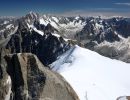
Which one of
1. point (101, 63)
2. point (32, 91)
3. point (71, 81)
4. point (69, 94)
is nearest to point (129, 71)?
point (101, 63)

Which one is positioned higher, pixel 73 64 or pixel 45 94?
pixel 45 94

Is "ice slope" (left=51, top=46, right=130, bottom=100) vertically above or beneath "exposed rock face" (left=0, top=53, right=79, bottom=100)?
beneath

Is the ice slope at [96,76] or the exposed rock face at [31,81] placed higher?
the exposed rock face at [31,81]

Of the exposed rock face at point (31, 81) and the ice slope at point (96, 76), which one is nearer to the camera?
the exposed rock face at point (31, 81)

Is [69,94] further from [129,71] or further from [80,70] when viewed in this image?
[129,71]
